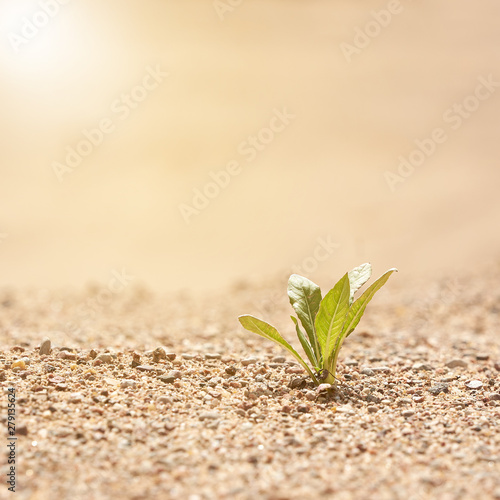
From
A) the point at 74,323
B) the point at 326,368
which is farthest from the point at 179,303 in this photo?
the point at 326,368

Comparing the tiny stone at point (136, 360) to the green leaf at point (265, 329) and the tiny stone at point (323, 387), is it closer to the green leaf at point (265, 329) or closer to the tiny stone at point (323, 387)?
the green leaf at point (265, 329)

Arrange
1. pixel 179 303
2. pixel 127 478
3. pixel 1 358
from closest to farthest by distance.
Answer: pixel 127 478 → pixel 1 358 → pixel 179 303

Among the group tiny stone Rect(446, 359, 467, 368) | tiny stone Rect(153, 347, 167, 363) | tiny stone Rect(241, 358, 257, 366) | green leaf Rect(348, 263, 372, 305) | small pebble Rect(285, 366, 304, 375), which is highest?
green leaf Rect(348, 263, 372, 305)

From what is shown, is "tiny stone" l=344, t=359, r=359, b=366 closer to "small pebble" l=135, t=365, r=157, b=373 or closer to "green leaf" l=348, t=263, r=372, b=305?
"green leaf" l=348, t=263, r=372, b=305

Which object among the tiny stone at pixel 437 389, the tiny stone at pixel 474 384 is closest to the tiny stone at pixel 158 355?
the tiny stone at pixel 437 389

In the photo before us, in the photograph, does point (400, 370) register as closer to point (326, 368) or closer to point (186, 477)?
point (326, 368)

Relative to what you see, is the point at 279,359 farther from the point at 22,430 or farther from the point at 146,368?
the point at 22,430

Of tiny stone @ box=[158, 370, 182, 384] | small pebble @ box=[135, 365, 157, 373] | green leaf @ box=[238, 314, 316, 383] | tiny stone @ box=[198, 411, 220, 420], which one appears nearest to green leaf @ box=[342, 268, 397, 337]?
green leaf @ box=[238, 314, 316, 383]
